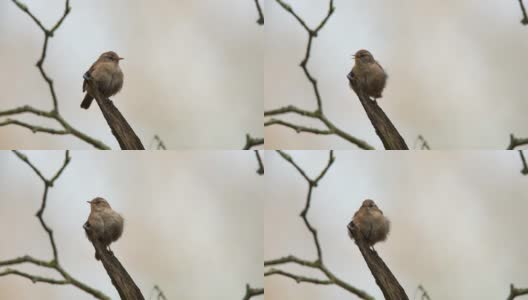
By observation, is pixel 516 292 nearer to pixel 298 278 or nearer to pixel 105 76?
pixel 298 278

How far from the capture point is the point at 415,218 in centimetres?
244

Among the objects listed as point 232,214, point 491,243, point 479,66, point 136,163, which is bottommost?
point 491,243

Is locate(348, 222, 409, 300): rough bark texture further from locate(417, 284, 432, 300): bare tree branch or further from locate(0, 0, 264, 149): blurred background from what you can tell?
locate(0, 0, 264, 149): blurred background

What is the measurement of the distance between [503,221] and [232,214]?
980mm

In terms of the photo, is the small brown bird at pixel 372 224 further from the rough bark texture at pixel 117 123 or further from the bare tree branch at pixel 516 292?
the rough bark texture at pixel 117 123

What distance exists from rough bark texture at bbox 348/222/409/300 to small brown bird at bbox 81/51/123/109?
100 centimetres

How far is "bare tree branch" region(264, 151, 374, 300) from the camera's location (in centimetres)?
246

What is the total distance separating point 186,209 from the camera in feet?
8.13

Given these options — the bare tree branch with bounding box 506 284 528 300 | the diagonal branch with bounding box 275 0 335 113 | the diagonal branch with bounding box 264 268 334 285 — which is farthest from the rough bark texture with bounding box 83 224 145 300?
the bare tree branch with bounding box 506 284 528 300

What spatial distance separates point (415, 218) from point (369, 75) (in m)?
0.55

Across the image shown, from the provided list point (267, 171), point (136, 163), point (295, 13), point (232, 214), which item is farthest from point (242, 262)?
point (295, 13)

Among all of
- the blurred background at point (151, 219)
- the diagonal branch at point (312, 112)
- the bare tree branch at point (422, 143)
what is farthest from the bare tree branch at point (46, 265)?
the bare tree branch at point (422, 143)

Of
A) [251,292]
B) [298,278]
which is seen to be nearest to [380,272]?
[298,278]

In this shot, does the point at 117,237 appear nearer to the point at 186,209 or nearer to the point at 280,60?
the point at 186,209
